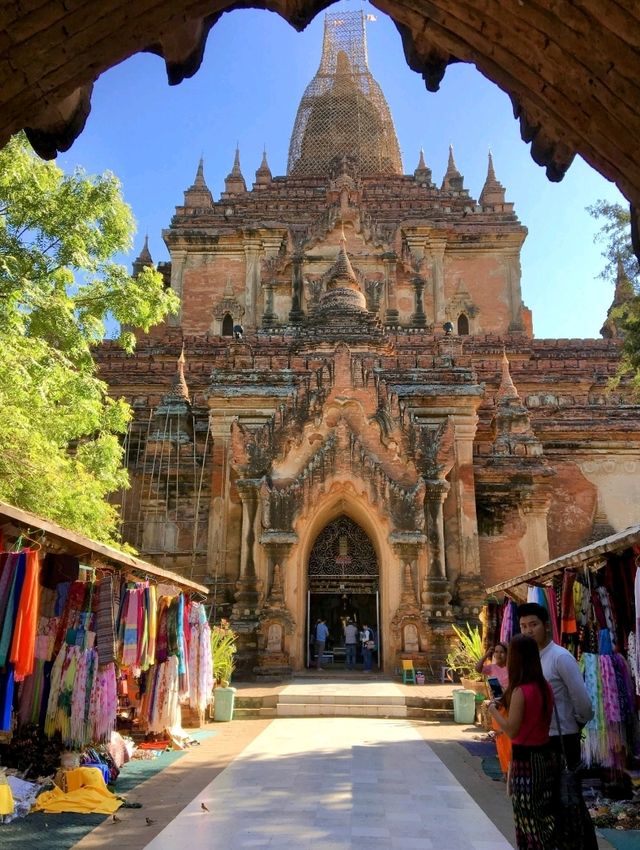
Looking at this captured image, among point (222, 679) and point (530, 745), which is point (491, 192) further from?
point (530, 745)

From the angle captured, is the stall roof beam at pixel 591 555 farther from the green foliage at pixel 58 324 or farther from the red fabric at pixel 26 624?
the green foliage at pixel 58 324

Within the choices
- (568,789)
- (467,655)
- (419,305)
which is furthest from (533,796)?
(419,305)

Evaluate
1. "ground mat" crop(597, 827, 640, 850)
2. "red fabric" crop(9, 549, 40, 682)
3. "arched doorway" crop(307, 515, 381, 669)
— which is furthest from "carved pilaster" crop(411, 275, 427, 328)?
"ground mat" crop(597, 827, 640, 850)

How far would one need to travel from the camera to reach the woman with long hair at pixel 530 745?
4.36 meters

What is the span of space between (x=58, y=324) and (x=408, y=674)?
8.87 metres

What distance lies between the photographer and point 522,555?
16859 millimetres

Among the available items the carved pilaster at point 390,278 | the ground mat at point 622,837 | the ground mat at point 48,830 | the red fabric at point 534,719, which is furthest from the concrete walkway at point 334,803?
the carved pilaster at point 390,278

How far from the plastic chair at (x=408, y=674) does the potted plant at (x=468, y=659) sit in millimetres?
705

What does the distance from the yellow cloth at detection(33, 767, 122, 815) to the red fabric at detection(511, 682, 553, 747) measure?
4.24 metres

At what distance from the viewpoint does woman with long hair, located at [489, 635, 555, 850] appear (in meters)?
4.36

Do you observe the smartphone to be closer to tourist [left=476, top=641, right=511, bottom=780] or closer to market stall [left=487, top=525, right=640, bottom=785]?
tourist [left=476, top=641, right=511, bottom=780]

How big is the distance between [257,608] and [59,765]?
23.8 feet

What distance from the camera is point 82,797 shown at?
22.8 ft

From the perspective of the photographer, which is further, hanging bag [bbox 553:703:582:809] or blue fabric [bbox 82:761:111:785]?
blue fabric [bbox 82:761:111:785]
